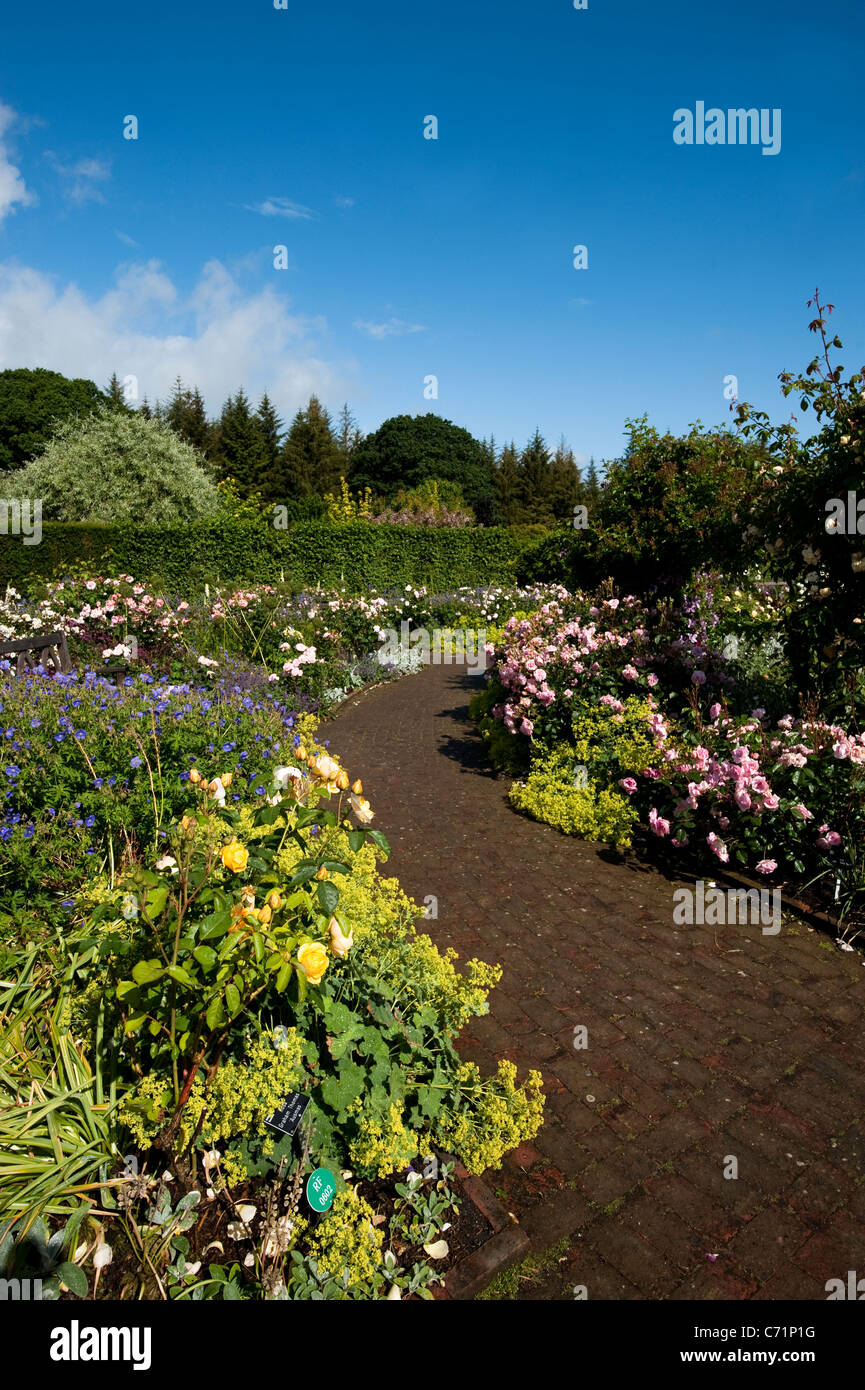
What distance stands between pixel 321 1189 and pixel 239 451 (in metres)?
41.4

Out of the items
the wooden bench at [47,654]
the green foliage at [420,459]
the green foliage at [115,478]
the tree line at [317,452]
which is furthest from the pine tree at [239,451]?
the wooden bench at [47,654]

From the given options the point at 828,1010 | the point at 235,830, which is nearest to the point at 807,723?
the point at 828,1010

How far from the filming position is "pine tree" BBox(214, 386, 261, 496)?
128 feet

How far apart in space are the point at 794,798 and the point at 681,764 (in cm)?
82

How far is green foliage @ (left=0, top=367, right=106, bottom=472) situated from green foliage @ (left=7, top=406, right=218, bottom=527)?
19440 mm

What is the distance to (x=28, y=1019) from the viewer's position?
2830 millimetres

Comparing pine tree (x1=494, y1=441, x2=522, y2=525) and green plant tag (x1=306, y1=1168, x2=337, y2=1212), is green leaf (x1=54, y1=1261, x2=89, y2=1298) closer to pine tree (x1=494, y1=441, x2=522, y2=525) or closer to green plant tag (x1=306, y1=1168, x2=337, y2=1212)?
green plant tag (x1=306, y1=1168, x2=337, y2=1212)

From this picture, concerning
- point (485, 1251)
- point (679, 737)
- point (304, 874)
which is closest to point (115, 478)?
point (679, 737)

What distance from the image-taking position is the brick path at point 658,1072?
236 centimetres

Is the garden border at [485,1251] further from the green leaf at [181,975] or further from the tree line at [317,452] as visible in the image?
the tree line at [317,452]

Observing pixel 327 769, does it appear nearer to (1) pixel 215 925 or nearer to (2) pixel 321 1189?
(1) pixel 215 925

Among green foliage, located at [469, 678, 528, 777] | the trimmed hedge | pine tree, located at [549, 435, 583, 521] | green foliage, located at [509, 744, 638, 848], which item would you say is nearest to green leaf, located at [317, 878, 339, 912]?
green foliage, located at [509, 744, 638, 848]

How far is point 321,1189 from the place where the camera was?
7.14ft
